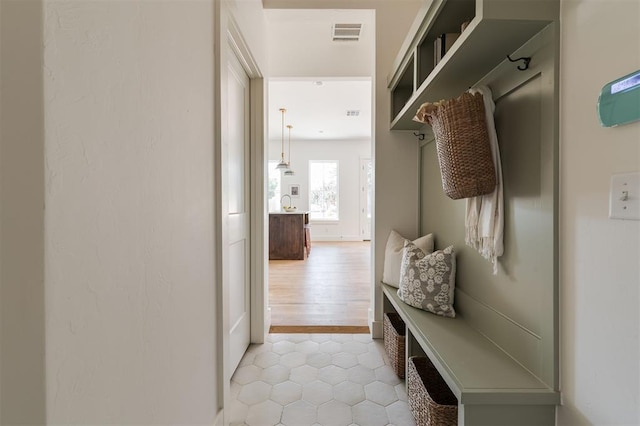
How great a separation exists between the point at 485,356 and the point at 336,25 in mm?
2576

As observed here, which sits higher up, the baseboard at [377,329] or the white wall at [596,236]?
the white wall at [596,236]

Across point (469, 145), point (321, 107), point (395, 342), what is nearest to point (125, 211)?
point (469, 145)

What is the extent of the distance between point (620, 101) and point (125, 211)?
1.26 m

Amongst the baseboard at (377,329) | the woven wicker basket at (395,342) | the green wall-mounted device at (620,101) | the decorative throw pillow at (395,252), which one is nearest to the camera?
the green wall-mounted device at (620,101)

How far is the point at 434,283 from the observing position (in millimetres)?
1602

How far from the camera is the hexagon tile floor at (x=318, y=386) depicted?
147cm

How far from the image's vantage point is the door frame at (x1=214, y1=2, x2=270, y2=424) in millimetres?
1285

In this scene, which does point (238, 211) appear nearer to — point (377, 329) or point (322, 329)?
point (322, 329)

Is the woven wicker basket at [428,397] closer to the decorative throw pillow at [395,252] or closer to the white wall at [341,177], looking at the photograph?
the decorative throw pillow at [395,252]

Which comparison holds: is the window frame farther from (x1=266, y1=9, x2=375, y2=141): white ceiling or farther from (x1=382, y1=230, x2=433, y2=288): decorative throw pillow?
(x1=382, y1=230, x2=433, y2=288): decorative throw pillow

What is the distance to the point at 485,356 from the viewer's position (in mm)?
1164

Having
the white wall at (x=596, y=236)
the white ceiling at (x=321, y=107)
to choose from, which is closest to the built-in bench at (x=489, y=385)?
the white wall at (x=596, y=236)

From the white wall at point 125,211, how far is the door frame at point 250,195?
13 cm

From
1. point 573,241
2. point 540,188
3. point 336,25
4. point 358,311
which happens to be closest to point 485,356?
point 573,241
